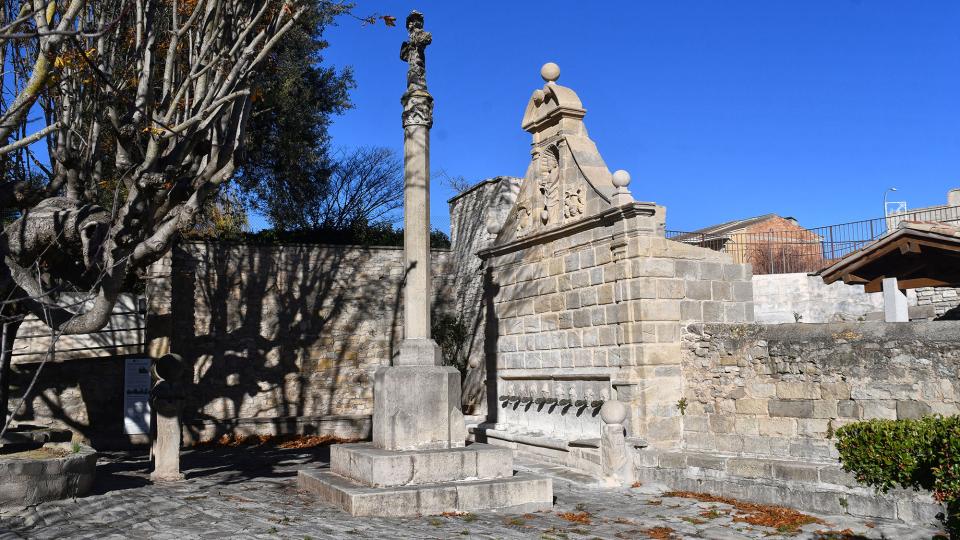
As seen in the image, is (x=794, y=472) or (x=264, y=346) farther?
(x=264, y=346)

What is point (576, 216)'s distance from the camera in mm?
11758

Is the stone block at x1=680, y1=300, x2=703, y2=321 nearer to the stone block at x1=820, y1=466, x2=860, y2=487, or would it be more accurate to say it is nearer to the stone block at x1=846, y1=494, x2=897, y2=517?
the stone block at x1=820, y1=466, x2=860, y2=487

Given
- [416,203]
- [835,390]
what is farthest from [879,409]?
[416,203]

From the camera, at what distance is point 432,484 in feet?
25.0

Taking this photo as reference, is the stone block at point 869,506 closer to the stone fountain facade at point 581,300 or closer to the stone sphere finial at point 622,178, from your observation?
the stone fountain facade at point 581,300

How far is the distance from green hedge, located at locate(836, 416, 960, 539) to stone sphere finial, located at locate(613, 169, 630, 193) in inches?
172

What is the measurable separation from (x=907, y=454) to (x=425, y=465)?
167 inches

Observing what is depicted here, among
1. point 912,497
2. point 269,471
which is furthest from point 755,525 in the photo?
point 269,471

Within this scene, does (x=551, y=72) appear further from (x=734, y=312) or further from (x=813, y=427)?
(x=813, y=427)

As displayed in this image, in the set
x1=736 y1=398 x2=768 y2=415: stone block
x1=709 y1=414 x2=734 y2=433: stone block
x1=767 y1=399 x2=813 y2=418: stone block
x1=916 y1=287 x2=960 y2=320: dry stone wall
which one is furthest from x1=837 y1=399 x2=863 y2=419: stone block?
x1=916 y1=287 x2=960 y2=320: dry stone wall

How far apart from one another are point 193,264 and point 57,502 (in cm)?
965

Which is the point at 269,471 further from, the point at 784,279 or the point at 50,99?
the point at 784,279

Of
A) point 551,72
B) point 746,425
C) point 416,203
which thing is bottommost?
point 746,425

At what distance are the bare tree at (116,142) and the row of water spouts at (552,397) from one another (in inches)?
225
